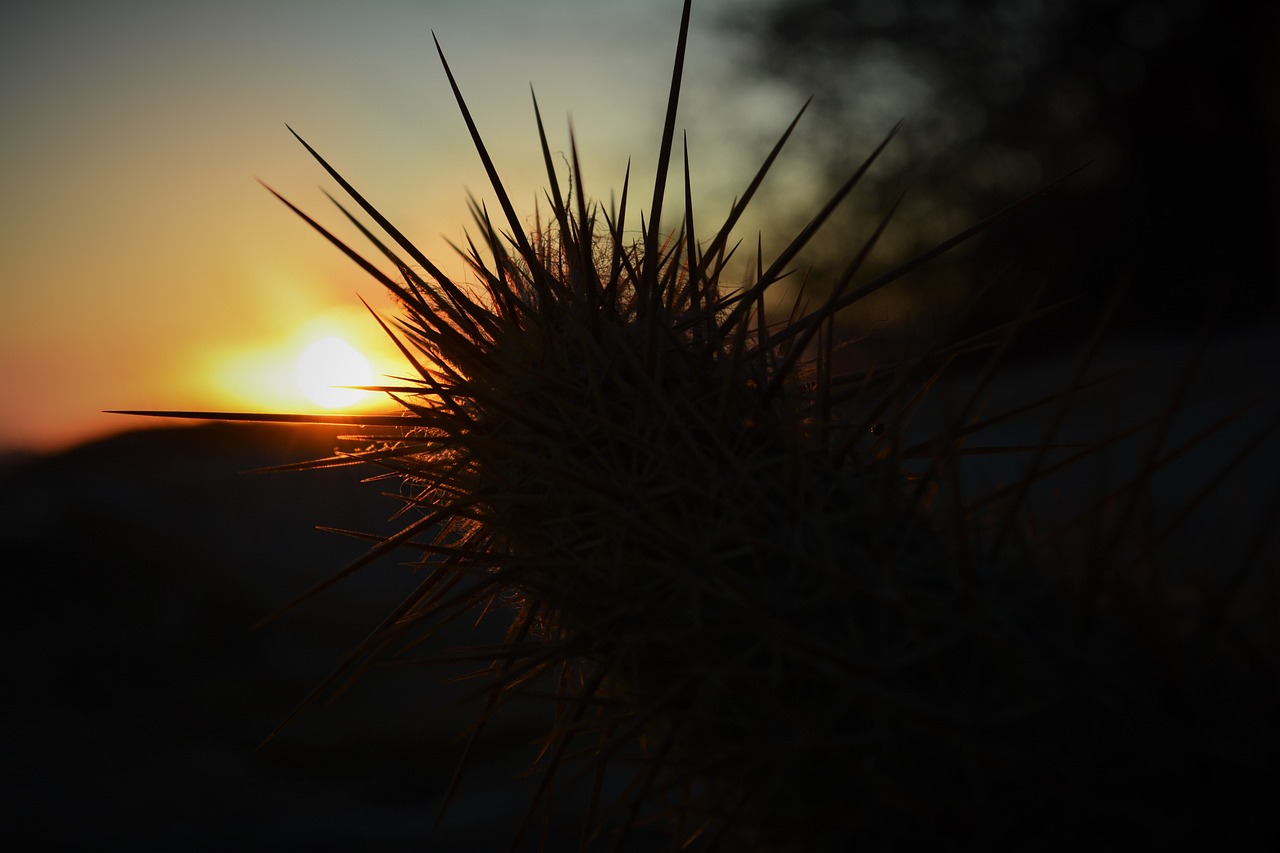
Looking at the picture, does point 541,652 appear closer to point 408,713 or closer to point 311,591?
point 311,591

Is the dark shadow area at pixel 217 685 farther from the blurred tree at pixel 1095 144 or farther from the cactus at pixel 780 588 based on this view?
the blurred tree at pixel 1095 144

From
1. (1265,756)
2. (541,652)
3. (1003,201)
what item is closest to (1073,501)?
(1265,756)

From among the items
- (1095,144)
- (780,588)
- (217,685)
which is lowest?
(217,685)

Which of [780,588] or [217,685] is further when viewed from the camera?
[217,685]

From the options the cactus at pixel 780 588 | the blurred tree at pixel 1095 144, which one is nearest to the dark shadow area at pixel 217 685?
the cactus at pixel 780 588

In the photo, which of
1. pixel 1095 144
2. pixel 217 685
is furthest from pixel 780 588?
pixel 1095 144

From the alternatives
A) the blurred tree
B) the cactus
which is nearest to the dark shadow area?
the cactus

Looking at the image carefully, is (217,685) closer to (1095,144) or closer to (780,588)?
(780,588)

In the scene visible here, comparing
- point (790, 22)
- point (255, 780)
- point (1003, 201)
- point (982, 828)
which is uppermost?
point (790, 22)
